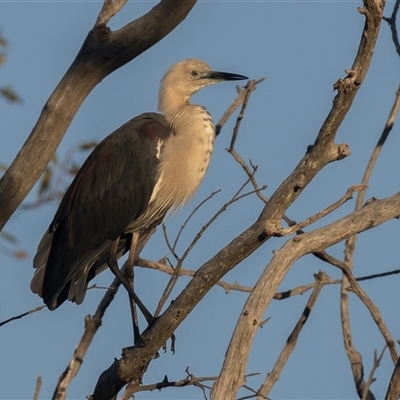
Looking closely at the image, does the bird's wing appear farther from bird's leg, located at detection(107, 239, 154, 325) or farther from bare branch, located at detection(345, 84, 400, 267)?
bare branch, located at detection(345, 84, 400, 267)

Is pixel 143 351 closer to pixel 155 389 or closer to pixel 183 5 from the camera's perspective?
pixel 155 389

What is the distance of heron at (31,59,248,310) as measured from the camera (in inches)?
205

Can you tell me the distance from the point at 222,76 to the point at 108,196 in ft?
4.77

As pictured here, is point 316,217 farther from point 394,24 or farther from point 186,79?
point 186,79

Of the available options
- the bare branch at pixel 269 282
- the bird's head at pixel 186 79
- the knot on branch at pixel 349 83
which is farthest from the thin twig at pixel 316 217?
the bird's head at pixel 186 79

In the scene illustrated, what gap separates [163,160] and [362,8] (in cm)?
248

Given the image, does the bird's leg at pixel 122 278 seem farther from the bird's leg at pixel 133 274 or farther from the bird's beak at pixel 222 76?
the bird's beak at pixel 222 76

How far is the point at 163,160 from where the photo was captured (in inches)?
211

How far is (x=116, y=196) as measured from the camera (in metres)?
5.31

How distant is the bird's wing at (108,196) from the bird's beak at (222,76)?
1009mm

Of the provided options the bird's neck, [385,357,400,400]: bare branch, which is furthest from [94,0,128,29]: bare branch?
[385,357,400,400]: bare branch

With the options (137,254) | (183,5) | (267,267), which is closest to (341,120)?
(267,267)

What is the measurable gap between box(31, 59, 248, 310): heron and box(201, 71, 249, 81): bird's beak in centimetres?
63

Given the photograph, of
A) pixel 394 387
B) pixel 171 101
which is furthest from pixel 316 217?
pixel 171 101
